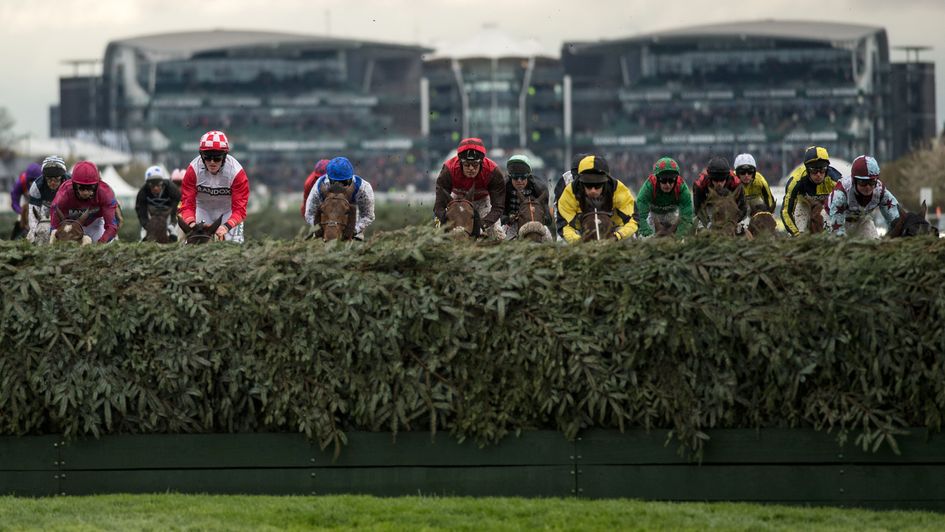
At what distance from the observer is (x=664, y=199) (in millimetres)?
15203

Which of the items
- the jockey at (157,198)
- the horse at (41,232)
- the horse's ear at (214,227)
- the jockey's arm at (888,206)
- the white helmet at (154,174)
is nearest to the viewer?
the horse's ear at (214,227)

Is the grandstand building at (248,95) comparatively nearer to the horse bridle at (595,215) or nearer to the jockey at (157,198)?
the jockey at (157,198)

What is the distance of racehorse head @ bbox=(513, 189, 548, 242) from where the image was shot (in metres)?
13.5

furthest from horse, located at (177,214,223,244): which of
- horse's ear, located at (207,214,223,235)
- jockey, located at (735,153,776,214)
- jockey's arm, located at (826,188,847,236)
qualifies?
jockey, located at (735,153,776,214)

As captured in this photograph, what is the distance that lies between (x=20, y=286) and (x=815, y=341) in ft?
14.2

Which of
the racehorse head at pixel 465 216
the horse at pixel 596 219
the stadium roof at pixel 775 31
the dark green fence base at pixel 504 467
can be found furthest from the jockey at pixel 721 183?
the stadium roof at pixel 775 31

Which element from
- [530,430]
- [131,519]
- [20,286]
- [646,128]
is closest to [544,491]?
[530,430]

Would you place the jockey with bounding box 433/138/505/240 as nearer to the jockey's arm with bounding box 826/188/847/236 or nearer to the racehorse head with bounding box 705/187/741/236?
the racehorse head with bounding box 705/187/741/236

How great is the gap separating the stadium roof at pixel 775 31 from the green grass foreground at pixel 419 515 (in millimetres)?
140593

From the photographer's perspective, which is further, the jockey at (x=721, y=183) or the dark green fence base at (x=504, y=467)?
the jockey at (x=721, y=183)

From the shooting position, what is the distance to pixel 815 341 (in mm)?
8844

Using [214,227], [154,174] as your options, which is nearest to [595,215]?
[214,227]

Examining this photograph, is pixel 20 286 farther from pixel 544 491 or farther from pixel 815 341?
pixel 815 341

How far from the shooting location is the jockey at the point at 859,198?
14.3m
